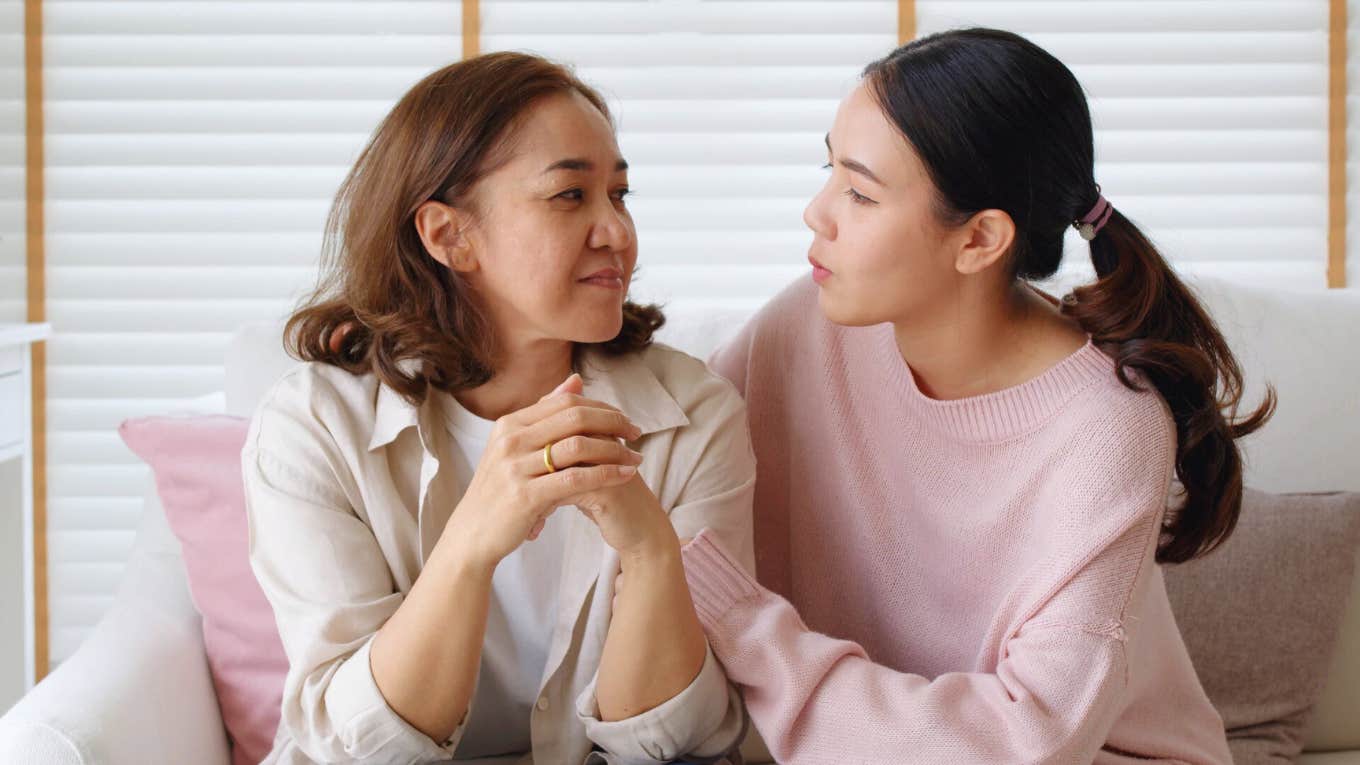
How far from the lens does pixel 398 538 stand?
59.3 inches

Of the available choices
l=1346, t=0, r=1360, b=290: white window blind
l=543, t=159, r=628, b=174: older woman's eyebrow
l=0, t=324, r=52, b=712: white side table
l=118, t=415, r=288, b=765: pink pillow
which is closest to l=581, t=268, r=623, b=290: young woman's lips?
l=543, t=159, r=628, b=174: older woman's eyebrow

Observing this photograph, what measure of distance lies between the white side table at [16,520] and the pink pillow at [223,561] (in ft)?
1.90

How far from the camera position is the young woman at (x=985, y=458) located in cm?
137

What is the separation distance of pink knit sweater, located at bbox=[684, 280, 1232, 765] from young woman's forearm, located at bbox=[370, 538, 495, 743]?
24 cm

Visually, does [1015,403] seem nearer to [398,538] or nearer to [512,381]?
[512,381]

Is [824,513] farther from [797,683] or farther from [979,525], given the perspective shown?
[797,683]

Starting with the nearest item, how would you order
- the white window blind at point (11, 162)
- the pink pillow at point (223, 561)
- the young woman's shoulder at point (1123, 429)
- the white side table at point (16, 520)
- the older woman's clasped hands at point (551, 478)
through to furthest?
the older woman's clasped hands at point (551, 478) < the young woman's shoulder at point (1123, 429) < the pink pillow at point (223, 561) < the white side table at point (16, 520) < the white window blind at point (11, 162)

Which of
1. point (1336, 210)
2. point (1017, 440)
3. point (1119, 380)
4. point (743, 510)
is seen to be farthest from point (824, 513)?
point (1336, 210)

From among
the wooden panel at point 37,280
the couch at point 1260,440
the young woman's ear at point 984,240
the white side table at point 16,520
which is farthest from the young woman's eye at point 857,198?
the wooden panel at point 37,280

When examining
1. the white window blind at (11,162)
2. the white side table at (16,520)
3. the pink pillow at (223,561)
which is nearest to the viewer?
the pink pillow at (223,561)

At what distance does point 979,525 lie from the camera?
1541 millimetres

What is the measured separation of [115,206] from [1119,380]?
7.82ft

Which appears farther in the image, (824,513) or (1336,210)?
(1336,210)

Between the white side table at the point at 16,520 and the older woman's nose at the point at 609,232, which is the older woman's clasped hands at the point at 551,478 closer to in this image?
the older woman's nose at the point at 609,232
